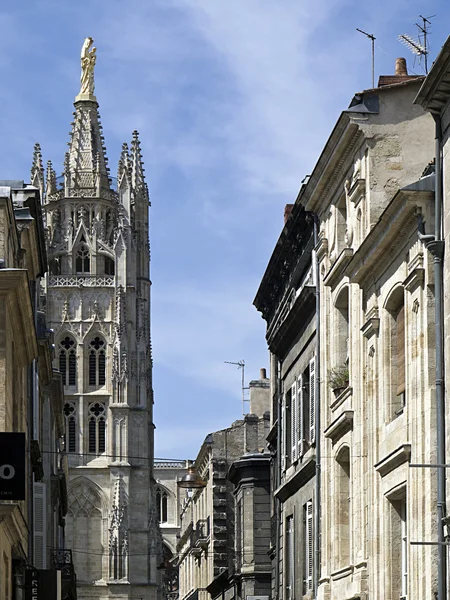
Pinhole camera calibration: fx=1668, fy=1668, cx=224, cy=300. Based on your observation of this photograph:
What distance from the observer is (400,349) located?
2778 centimetres

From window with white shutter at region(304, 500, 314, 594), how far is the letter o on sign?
12989mm

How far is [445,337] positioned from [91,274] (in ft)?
343

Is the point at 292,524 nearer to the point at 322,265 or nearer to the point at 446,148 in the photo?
the point at 322,265

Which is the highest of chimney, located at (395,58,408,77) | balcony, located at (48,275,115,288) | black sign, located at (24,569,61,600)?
balcony, located at (48,275,115,288)

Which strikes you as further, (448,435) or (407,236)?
(407,236)

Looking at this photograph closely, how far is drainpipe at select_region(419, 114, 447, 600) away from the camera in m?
23.3

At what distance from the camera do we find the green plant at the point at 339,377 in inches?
1289

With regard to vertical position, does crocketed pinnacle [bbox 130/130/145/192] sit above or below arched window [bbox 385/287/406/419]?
above

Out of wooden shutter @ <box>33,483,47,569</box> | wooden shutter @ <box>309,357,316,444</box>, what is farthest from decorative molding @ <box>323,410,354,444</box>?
wooden shutter @ <box>33,483,47,569</box>

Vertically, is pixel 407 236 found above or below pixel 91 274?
below

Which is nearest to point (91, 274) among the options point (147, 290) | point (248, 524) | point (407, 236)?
point (147, 290)

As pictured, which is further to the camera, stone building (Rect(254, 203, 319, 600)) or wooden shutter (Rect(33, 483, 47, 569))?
wooden shutter (Rect(33, 483, 47, 569))

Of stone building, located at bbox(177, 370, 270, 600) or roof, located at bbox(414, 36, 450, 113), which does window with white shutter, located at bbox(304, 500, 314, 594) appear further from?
roof, located at bbox(414, 36, 450, 113)

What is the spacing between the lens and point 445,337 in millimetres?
23953
